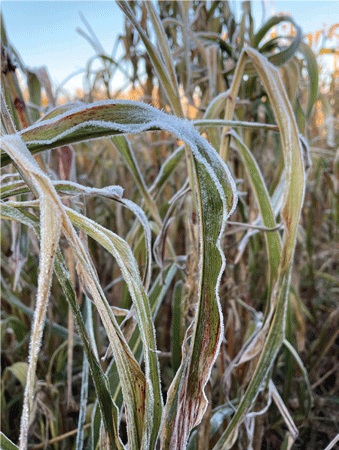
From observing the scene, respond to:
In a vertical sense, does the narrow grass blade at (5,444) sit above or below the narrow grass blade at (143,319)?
below

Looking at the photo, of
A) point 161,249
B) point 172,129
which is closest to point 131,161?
point 161,249

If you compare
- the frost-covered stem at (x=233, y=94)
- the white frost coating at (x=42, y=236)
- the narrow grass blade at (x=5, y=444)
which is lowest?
the narrow grass blade at (x=5, y=444)

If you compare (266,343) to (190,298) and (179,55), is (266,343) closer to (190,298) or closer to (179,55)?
(190,298)

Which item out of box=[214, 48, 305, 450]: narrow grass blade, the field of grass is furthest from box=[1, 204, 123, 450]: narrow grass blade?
box=[214, 48, 305, 450]: narrow grass blade

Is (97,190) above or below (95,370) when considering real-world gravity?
above

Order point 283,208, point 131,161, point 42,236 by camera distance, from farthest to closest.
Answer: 1. point 131,161
2. point 283,208
3. point 42,236

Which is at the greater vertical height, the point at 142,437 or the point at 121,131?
the point at 121,131

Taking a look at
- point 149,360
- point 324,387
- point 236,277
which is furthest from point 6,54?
point 324,387

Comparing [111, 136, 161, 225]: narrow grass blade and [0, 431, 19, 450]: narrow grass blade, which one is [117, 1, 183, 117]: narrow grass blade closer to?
[111, 136, 161, 225]: narrow grass blade

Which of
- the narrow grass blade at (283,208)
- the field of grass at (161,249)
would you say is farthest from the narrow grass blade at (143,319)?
the narrow grass blade at (283,208)

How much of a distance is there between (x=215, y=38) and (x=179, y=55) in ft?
0.25

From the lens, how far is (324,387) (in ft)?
2.95

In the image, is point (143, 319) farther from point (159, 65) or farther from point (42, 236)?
point (159, 65)

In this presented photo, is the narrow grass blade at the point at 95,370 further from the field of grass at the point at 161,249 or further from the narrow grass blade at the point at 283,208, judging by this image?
the narrow grass blade at the point at 283,208
